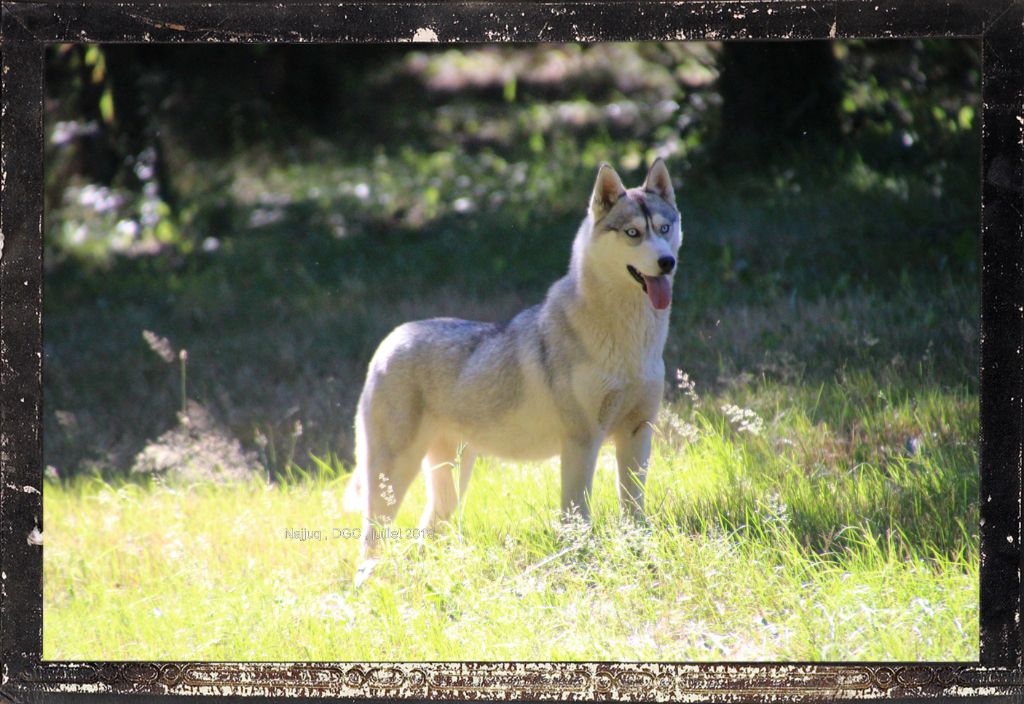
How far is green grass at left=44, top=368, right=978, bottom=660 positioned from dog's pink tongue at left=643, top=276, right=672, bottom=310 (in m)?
0.64

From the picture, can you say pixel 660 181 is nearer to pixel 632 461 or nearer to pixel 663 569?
pixel 632 461

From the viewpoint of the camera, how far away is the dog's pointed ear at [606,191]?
420 centimetres

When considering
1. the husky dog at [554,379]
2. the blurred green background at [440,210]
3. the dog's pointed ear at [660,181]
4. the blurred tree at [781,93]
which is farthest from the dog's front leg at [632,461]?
the blurred tree at [781,93]

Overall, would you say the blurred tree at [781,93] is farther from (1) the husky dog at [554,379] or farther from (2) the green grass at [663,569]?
(2) the green grass at [663,569]

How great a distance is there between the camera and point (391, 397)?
4.55 m

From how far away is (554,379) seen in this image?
14.1 ft

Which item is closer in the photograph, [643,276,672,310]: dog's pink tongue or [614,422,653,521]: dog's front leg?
[643,276,672,310]: dog's pink tongue

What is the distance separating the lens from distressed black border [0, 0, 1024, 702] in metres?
3.46

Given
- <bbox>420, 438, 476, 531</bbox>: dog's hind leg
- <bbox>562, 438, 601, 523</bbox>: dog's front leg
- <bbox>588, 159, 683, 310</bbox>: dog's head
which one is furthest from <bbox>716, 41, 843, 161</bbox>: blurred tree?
<bbox>420, 438, 476, 531</bbox>: dog's hind leg

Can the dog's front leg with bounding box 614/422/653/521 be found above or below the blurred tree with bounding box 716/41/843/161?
below

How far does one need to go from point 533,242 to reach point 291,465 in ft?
6.69

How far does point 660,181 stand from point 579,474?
1275mm

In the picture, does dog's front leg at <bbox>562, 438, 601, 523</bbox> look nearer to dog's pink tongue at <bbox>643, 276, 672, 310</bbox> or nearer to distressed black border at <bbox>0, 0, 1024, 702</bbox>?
dog's pink tongue at <bbox>643, 276, 672, 310</bbox>

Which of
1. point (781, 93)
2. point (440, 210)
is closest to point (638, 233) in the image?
point (781, 93)
